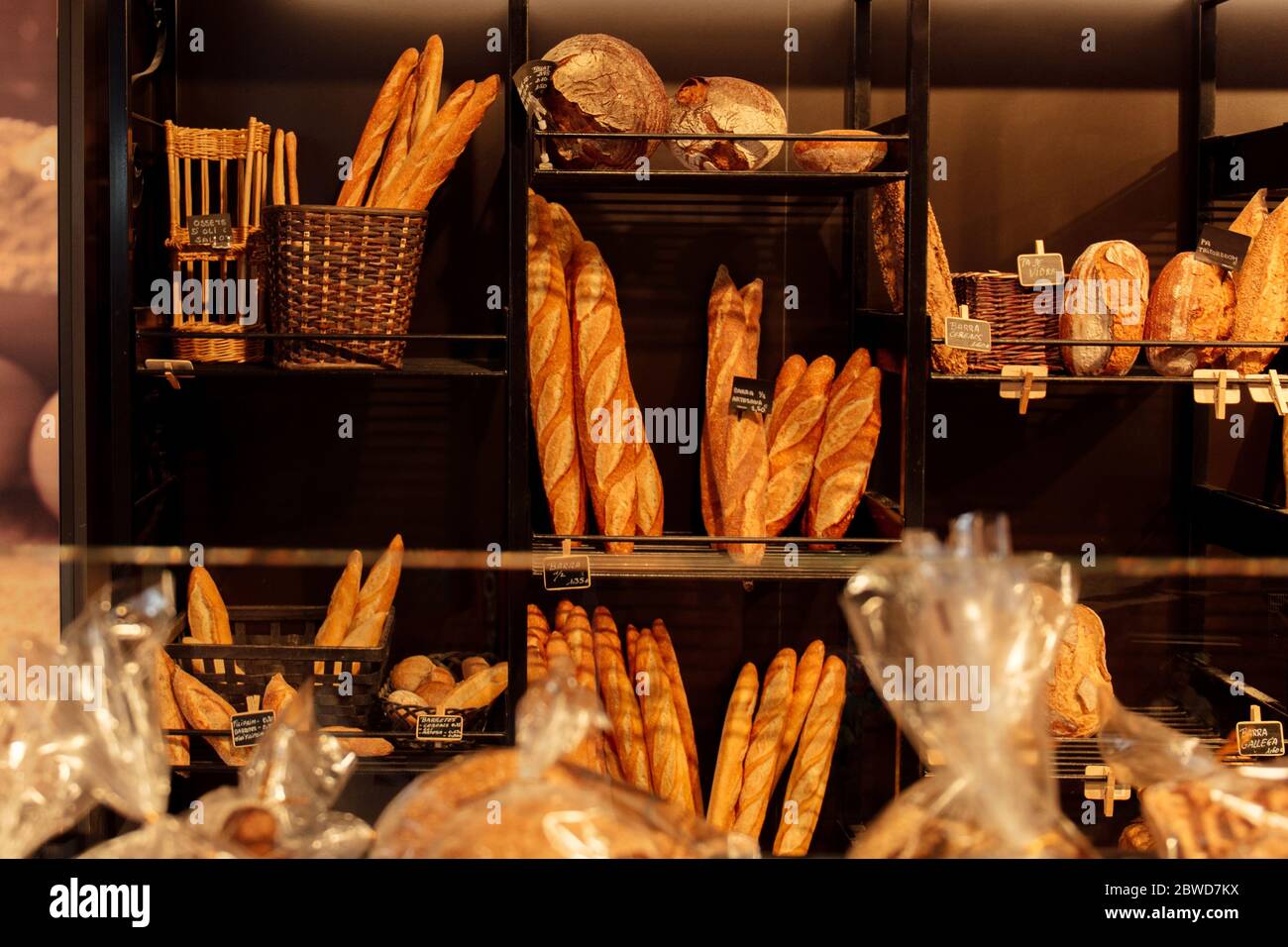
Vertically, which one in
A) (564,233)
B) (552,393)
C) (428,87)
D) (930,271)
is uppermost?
(428,87)

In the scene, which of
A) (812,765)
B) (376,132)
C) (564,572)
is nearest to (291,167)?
(376,132)

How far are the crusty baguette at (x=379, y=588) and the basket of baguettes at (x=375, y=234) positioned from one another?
40cm

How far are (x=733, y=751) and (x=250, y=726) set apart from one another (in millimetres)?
932

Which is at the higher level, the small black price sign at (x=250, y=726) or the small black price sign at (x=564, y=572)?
the small black price sign at (x=564, y=572)

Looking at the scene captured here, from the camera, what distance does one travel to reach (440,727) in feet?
7.37

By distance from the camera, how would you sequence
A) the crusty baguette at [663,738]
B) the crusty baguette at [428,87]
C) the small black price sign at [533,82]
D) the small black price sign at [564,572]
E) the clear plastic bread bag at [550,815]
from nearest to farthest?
the clear plastic bread bag at [550,815]
the small black price sign at [533,82]
the small black price sign at [564,572]
the crusty baguette at [428,87]
the crusty baguette at [663,738]

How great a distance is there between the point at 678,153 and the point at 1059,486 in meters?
1.13

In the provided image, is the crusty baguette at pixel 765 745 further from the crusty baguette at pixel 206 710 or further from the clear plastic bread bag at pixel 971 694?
the clear plastic bread bag at pixel 971 694

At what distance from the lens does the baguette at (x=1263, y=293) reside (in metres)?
2.31

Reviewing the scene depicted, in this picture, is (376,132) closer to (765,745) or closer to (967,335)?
(967,335)

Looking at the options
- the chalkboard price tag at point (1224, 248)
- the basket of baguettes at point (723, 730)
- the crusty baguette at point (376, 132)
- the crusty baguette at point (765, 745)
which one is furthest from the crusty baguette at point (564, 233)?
the chalkboard price tag at point (1224, 248)

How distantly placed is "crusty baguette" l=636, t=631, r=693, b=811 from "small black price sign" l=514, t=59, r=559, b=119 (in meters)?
1.09

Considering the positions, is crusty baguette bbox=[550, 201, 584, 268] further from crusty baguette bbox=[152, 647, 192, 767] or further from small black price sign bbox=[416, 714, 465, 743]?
crusty baguette bbox=[152, 647, 192, 767]

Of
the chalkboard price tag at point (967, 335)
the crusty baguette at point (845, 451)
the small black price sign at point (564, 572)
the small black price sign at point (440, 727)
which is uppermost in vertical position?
the chalkboard price tag at point (967, 335)
